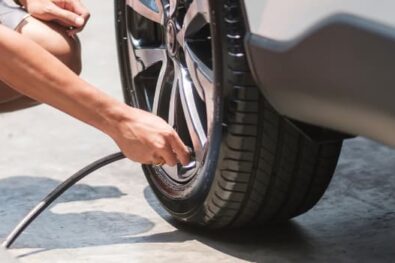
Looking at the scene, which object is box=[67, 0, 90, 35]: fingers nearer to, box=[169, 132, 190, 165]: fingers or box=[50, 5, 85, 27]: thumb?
box=[50, 5, 85, 27]: thumb

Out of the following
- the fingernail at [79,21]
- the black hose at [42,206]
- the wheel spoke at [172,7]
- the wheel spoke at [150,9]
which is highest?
the wheel spoke at [172,7]

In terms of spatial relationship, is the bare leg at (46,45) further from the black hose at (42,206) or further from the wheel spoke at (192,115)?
the wheel spoke at (192,115)

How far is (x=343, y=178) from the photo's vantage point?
3557mm

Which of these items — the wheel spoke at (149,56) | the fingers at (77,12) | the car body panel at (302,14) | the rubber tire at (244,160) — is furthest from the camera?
the fingers at (77,12)

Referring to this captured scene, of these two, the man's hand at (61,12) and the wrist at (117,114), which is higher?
the man's hand at (61,12)

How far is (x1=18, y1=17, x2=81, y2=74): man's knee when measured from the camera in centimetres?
320

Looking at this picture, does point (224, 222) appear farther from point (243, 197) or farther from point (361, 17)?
point (361, 17)

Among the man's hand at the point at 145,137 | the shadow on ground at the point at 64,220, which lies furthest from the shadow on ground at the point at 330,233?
the man's hand at the point at 145,137

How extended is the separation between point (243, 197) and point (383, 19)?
2.85 ft

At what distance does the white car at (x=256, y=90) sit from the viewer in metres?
2.11

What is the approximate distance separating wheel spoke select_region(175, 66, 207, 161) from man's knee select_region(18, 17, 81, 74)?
45cm

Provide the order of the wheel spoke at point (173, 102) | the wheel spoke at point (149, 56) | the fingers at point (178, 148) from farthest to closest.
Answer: the wheel spoke at point (149, 56), the wheel spoke at point (173, 102), the fingers at point (178, 148)

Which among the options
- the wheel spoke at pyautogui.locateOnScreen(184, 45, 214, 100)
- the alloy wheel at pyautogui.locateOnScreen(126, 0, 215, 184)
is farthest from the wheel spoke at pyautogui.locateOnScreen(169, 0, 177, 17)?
the wheel spoke at pyautogui.locateOnScreen(184, 45, 214, 100)

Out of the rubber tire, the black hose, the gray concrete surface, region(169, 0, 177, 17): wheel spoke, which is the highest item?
region(169, 0, 177, 17): wheel spoke
